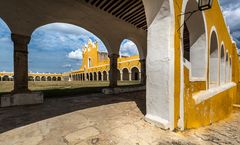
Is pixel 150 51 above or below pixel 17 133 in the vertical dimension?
above

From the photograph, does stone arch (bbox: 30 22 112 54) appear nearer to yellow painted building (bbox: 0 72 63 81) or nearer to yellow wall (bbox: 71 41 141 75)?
yellow wall (bbox: 71 41 141 75)

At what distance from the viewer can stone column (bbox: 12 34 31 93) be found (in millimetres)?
4648

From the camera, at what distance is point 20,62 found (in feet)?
15.5

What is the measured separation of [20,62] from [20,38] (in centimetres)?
82

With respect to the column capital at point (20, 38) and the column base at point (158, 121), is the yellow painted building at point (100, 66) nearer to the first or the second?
the column capital at point (20, 38)

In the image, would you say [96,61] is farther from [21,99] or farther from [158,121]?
[158,121]

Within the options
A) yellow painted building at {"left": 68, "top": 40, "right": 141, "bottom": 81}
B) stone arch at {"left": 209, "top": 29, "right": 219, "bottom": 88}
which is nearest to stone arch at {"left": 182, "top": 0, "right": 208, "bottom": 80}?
stone arch at {"left": 209, "top": 29, "right": 219, "bottom": 88}

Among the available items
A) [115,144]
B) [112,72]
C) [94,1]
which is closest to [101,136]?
[115,144]

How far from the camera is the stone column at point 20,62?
4.65 meters

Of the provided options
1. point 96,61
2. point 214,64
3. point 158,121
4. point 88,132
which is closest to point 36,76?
point 96,61

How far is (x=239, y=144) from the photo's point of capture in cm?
282

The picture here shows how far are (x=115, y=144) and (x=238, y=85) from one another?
1558 cm

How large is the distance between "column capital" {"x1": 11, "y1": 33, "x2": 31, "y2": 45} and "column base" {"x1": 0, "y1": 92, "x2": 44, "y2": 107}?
180cm

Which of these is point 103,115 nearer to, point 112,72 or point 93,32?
point 112,72
